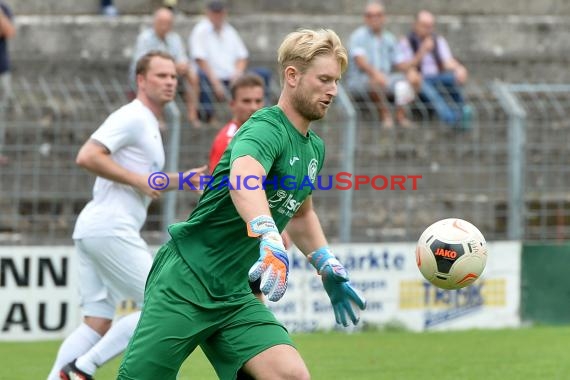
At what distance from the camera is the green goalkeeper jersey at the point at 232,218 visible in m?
5.28

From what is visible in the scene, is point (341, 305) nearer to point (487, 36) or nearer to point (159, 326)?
point (159, 326)

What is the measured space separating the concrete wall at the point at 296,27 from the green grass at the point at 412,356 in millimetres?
5253

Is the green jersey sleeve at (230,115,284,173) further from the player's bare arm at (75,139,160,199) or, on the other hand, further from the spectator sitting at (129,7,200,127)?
the spectator sitting at (129,7,200,127)

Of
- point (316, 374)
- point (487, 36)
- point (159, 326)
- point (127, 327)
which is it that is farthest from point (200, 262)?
point (487, 36)

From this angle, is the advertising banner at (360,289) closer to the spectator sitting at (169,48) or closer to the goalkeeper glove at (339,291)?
the spectator sitting at (169,48)

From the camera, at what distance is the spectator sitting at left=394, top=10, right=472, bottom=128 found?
45.1 ft

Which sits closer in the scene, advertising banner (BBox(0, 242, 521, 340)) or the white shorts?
the white shorts

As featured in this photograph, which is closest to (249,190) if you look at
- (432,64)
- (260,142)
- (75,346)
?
(260,142)

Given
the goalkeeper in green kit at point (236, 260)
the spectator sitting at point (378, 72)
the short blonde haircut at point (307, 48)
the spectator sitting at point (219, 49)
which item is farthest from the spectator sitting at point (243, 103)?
the spectator sitting at point (219, 49)

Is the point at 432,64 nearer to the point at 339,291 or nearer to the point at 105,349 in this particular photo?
the point at 105,349

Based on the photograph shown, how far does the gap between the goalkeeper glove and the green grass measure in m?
3.26

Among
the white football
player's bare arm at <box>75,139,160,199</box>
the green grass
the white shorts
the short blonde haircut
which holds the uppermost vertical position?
the short blonde haircut

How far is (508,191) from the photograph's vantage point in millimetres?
13039

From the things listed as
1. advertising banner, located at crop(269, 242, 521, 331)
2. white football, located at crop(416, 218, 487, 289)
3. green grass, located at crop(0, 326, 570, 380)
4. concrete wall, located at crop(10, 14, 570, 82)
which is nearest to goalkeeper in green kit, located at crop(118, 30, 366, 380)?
white football, located at crop(416, 218, 487, 289)
